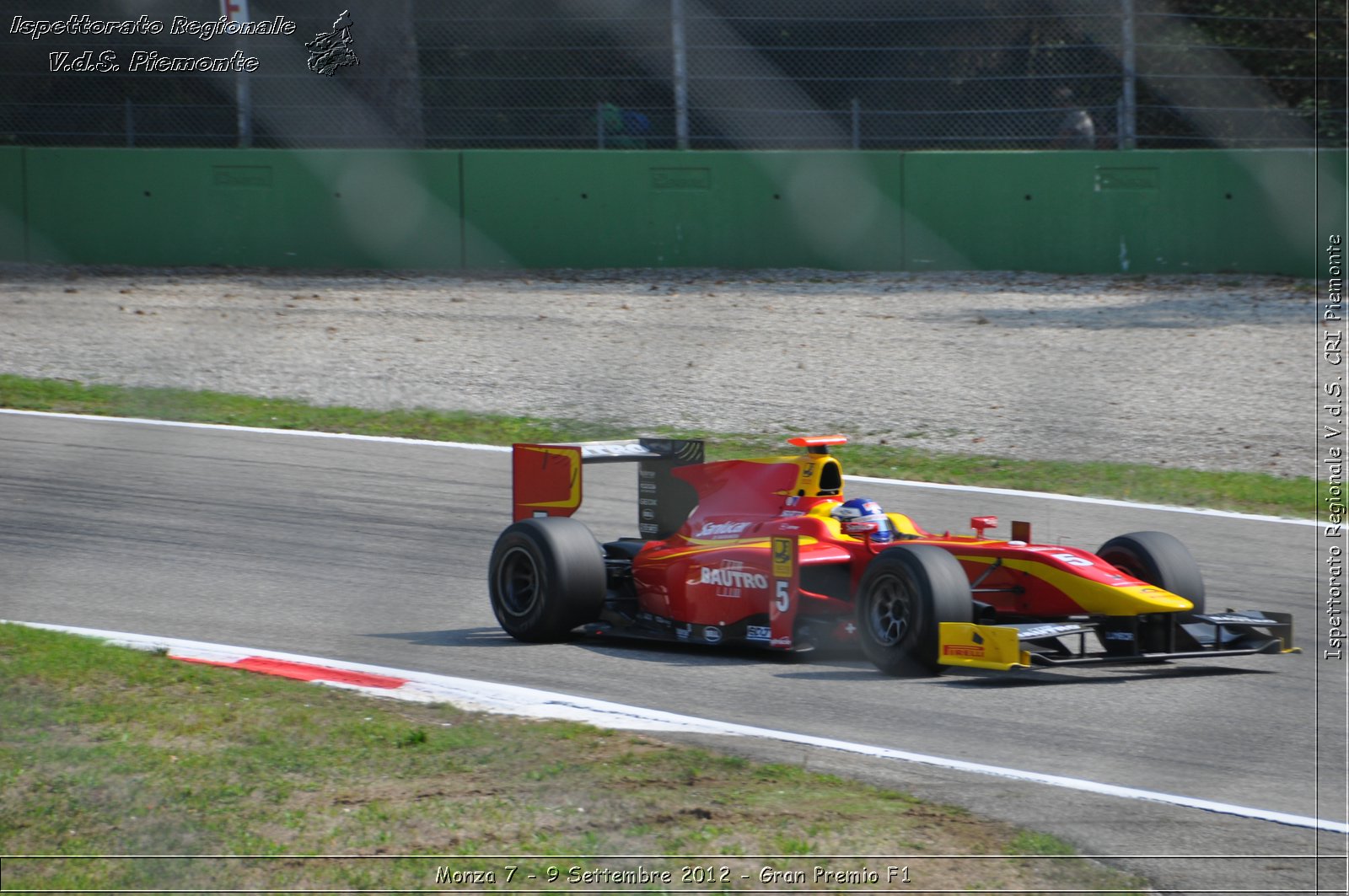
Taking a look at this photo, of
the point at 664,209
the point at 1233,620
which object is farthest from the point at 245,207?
the point at 1233,620

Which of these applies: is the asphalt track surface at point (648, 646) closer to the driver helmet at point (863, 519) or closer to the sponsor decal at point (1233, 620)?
the sponsor decal at point (1233, 620)

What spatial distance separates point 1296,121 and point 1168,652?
13.6 metres

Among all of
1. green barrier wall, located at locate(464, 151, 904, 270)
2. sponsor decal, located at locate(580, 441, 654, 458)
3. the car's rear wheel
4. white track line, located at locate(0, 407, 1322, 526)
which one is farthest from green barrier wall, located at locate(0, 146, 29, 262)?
the car's rear wheel

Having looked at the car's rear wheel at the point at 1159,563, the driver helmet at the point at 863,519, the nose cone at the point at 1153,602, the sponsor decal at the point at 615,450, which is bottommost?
the nose cone at the point at 1153,602

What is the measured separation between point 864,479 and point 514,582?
3988 millimetres

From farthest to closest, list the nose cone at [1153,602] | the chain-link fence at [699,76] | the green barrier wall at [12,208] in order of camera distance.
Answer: the green barrier wall at [12,208]
the chain-link fence at [699,76]
the nose cone at [1153,602]

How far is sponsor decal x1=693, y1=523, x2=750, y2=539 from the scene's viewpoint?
7.09m

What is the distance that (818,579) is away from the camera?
6754mm

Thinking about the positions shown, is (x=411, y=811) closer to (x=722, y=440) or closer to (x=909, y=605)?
(x=909, y=605)

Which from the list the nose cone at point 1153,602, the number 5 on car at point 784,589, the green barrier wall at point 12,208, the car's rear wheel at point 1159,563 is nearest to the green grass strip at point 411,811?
the number 5 on car at point 784,589

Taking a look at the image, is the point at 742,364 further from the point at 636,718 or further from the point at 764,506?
the point at 636,718

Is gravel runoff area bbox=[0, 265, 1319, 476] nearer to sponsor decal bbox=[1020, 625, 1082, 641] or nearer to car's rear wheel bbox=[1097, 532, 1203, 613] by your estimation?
car's rear wheel bbox=[1097, 532, 1203, 613]

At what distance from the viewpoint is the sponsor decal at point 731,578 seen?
664 cm

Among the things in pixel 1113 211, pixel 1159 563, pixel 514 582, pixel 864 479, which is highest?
pixel 1113 211
